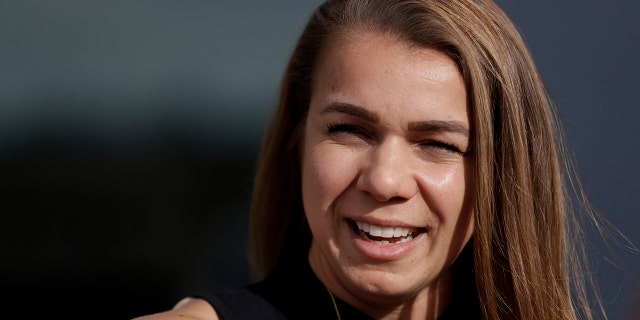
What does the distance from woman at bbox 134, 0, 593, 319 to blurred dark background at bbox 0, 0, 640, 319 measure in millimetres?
2001

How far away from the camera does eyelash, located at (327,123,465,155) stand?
1.98 meters

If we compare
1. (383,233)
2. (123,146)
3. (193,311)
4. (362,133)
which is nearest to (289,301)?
(193,311)

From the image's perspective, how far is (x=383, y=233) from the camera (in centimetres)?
199

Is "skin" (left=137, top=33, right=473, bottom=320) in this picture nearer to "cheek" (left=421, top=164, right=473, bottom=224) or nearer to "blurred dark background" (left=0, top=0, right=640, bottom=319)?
"cheek" (left=421, top=164, right=473, bottom=224)

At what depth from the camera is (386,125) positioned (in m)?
1.94

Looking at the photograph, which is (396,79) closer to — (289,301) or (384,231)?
(384,231)

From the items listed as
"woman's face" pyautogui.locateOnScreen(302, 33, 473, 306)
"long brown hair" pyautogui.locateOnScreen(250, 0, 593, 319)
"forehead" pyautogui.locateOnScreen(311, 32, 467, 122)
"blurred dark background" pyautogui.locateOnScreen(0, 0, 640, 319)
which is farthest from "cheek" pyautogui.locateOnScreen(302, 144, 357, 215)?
"blurred dark background" pyautogui.locateOnScreen(0, 0, 640, 319)

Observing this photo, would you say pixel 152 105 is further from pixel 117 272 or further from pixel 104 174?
pixel 117 272

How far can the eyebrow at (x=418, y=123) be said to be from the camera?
6.35ft

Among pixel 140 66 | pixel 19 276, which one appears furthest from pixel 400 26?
pixel 19 276

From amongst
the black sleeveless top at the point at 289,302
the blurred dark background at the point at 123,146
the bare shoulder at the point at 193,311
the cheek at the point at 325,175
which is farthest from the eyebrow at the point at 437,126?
the blurred dark background at the point at 123,146

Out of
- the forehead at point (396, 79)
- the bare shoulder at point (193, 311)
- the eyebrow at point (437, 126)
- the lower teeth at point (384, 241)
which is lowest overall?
the bare shoulder at point (193, 311)

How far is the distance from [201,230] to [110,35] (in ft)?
3.38

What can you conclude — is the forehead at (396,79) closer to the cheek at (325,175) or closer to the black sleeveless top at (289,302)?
the cheek at (325,175)
